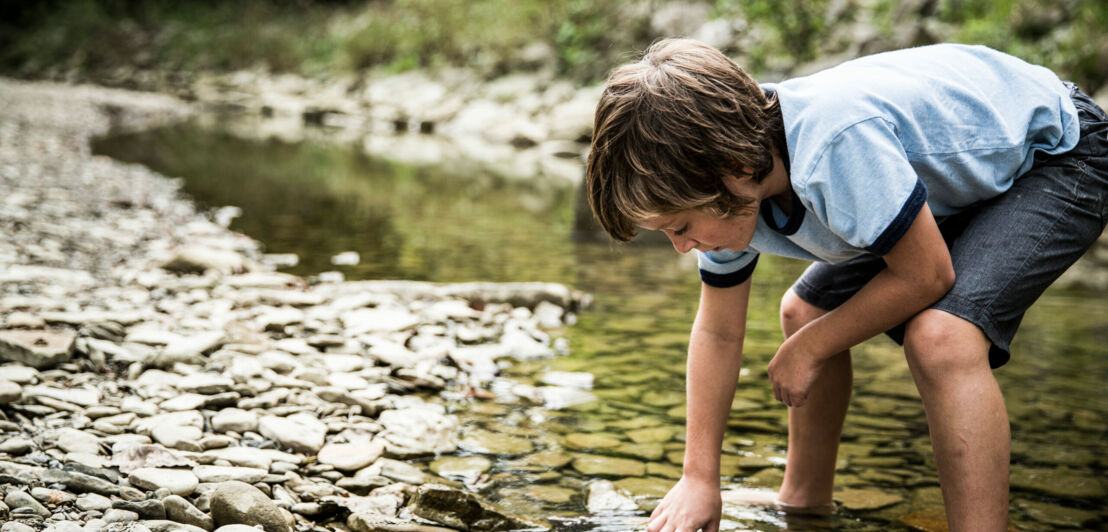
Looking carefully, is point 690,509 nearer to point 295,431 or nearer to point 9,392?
point 295,431

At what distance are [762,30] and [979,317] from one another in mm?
11738

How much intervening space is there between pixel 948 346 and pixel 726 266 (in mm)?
425

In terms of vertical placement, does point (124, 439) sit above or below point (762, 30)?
below

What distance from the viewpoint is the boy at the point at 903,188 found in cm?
140

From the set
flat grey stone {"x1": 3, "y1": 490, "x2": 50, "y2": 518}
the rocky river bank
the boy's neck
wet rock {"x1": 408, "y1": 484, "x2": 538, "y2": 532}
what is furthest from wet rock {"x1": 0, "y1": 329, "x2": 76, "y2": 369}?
the boy's neck

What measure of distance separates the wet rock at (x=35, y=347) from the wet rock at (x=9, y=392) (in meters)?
0.24

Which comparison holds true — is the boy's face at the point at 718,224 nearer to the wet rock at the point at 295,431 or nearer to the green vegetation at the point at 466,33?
the wet rock at the point at 295,431

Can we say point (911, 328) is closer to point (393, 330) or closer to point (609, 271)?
point (393, 330)

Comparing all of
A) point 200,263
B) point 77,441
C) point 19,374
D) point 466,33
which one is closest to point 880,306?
point 77,441

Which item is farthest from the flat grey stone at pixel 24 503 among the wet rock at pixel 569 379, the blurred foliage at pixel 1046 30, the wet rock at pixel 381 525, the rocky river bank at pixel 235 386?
the blurred foliage at pixel 1046 30

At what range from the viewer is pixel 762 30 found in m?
12.6

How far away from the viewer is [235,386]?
2.37 metres

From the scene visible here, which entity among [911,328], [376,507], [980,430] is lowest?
[376,507]

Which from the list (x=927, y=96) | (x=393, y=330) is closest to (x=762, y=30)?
(x=393, y=330)
